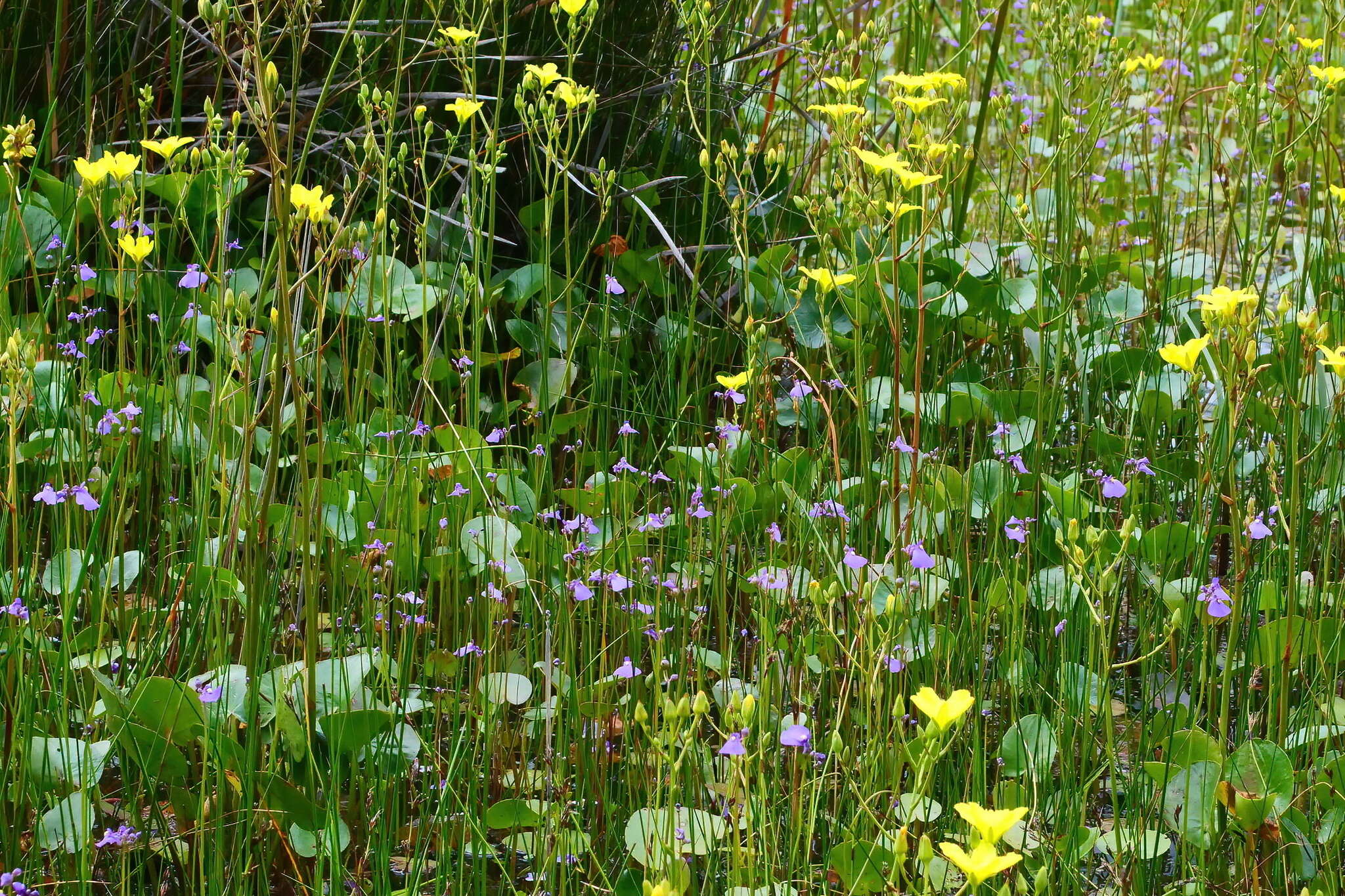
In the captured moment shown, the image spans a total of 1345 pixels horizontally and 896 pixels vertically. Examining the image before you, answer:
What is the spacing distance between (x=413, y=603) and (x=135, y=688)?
12.3 inches

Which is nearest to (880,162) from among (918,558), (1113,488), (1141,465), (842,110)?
(842,110)

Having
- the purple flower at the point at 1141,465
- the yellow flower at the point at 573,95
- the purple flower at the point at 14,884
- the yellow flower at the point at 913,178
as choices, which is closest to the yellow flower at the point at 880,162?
the yellow flower at the point at 913,178

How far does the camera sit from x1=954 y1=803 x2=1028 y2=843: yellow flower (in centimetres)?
76

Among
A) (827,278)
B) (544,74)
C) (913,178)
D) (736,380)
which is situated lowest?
(736,380)

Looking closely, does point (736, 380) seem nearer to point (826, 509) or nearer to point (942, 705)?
point (826, 509)

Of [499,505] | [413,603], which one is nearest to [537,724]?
[413,603]

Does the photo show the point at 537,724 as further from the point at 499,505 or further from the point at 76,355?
the point at 76,355

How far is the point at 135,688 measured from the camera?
121cm

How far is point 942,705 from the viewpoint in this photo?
86 centimetres

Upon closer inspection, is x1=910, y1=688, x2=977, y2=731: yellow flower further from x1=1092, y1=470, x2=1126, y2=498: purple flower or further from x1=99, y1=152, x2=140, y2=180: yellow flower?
x1=99, y1=152, x2=140, y2=180: yellow flower

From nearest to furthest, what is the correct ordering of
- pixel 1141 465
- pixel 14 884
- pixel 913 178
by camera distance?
1. pixel 14 884
2. pixel 913 178
3. pixel 1141 465

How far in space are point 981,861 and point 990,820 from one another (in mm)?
26

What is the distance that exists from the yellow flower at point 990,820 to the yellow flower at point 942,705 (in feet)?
0.23

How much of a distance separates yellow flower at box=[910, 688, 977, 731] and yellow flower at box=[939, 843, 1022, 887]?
95mm
